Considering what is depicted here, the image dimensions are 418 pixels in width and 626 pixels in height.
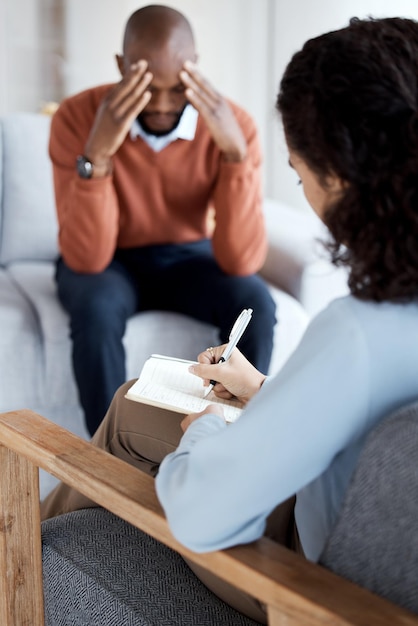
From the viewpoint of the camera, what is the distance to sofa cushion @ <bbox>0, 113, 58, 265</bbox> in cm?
251

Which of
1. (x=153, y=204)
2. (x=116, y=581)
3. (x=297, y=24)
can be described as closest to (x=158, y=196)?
(x=153, y=204)

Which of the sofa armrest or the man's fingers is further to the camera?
the sofa armrest

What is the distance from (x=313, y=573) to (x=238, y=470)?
0.12 metres

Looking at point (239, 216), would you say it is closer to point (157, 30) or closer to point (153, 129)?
point (153, 129)

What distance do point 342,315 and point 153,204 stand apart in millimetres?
1470

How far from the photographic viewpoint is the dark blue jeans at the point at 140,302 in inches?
77.6

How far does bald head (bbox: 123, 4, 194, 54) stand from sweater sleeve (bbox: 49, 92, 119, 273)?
0.87ft

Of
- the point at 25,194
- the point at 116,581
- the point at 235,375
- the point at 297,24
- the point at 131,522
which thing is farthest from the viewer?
the point at 297,24

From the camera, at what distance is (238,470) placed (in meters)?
0.79

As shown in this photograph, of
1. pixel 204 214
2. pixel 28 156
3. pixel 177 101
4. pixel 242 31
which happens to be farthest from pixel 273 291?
pixel 242 31

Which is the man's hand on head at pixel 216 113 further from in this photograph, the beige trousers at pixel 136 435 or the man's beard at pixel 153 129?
the beige trousers at pixel 136 435

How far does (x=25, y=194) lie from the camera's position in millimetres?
2508

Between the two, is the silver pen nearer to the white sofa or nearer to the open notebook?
the open notebook

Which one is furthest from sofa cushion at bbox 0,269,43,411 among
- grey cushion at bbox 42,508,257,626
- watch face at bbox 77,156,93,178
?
grey cushion at bbox 42,508,257,626
